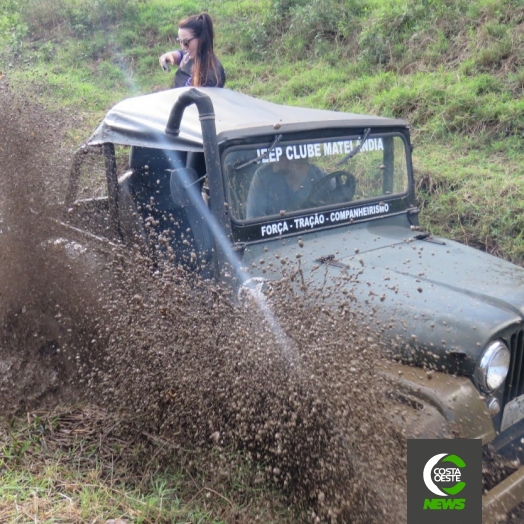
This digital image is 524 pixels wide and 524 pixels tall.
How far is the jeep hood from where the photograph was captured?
90.0 inches

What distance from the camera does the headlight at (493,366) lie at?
7.30 ft

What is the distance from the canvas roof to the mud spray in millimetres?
563

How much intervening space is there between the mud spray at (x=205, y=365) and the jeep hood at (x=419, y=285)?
0.55 ft

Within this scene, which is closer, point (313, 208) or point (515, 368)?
point (515, 368)

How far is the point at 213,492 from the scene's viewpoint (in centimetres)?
232

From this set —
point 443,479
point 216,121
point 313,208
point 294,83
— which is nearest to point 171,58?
point 216,121

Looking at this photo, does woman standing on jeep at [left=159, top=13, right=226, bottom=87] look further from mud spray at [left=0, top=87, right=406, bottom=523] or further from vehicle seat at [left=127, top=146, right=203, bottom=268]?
mud spray at [left=0, top=87, right=406, bottom=523]

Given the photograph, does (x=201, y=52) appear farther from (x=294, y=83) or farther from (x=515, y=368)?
(x=294, y=83)

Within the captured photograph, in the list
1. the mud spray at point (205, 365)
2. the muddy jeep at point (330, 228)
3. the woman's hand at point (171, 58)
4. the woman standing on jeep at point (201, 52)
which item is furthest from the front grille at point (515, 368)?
the woman's hand at point (171, 58)

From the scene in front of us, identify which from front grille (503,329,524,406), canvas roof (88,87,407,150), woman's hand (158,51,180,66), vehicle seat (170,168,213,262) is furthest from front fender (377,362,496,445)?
woman's hand (158,51,180,66)

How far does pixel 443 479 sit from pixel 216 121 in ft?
5.79

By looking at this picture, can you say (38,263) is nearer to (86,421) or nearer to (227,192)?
(86,421)

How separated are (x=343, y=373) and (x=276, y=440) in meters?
0.32

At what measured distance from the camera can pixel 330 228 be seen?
3.02m
